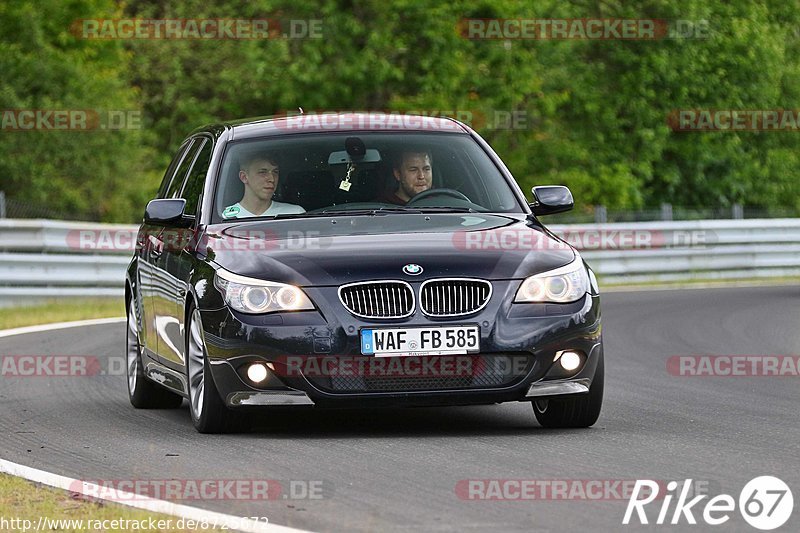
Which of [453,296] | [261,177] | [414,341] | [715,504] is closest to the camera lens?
[715,504]

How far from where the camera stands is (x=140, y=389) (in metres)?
10.8

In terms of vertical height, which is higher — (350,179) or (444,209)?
(350,179)

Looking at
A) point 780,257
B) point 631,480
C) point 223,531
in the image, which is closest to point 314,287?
point 631,480

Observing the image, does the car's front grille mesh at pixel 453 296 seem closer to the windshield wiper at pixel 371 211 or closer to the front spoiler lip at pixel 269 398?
the front spoiler lip at pixel 269 398

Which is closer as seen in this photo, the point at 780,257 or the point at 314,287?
the point at 314,287

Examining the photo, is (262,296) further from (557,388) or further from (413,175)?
(413,175)

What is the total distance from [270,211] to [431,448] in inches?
76.3

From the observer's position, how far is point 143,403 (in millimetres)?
10828

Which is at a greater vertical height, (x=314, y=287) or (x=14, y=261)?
(x=314, y=287)

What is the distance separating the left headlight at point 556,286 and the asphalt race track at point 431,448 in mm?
672

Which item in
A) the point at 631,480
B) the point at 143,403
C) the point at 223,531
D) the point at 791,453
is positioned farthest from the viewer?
the point at 143,403

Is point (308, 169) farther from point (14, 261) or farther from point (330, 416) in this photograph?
point (14, 261)

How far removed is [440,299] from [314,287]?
0.59 metres

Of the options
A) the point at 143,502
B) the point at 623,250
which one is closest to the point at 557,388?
the point at 143,502
